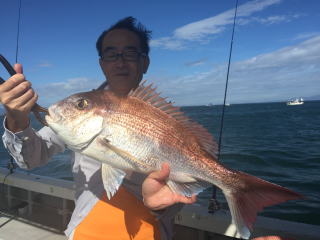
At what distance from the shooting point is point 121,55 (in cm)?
265

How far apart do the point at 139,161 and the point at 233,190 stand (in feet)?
2.35

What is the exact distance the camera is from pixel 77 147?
5.98 feet

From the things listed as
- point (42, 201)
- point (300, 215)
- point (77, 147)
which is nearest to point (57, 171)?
point (42, 201)

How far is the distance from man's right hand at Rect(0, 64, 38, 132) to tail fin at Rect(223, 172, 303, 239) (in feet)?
4.93

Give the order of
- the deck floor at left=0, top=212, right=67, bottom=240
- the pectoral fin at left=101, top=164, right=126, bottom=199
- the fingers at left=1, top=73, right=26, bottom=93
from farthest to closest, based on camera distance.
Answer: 1. the deck floor at left=0, top=212, right=67, bottom=240
2. the pectoral fin at left=101, top=164, right=126, bottom=199
3. the fingers at left=1, top=73, right=26, bottom=93

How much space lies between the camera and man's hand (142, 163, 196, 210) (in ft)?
5.88

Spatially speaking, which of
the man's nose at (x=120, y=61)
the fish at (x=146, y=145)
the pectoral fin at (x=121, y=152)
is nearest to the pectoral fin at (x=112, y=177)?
the fish at (x=146, y=145)

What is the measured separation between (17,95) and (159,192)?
116 cm

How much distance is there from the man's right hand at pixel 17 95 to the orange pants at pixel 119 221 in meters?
0.98

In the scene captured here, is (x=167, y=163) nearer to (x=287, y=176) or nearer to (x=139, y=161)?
(x=139, y=161)

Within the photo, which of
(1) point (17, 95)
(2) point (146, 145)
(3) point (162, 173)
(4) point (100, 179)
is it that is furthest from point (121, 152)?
(1) point (17, 95)

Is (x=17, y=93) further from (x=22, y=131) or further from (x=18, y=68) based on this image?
(x=22, y=131)

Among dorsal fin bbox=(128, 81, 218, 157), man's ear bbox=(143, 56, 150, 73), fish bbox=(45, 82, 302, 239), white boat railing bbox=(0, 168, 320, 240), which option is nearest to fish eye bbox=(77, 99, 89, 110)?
fish bbox=(45, 82, 302, 239)

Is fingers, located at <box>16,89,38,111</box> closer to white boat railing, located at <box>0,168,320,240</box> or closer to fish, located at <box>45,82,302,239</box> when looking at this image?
fish, located at <box>45,82,302,239</box>
